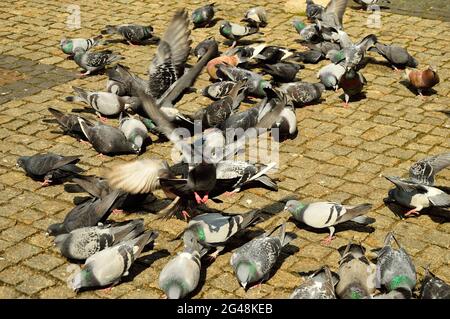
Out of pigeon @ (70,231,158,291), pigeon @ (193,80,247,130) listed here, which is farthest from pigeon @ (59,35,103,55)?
pigeon @ (70,231,158,291)

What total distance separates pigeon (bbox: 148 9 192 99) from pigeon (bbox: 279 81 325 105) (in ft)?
7.53

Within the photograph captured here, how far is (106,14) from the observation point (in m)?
15.7

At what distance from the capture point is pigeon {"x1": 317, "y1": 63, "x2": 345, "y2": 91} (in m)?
11.9

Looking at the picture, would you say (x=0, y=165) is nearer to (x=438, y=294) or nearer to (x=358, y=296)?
(x=358, y=296)

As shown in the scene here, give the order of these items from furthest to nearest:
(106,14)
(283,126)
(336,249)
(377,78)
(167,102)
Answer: (106,14), (377,78), (283,126), (167,102), (336,249)

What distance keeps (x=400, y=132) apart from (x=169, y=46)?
3.77 metres

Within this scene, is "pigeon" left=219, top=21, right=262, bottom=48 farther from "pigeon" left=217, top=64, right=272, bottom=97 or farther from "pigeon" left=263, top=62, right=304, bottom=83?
"pigeon" left=217, top=64, right=272, bottom=97

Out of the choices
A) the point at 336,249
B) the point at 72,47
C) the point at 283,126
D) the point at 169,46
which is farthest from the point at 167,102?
the point at 72,47

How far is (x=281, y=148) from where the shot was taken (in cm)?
1020

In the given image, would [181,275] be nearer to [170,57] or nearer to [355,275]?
[355,275]

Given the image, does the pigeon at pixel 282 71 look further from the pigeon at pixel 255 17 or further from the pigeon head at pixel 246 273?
the pigeon head at pixel 246 273

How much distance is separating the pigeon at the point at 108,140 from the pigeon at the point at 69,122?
0.31 m

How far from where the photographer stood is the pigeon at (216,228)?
296 inches
